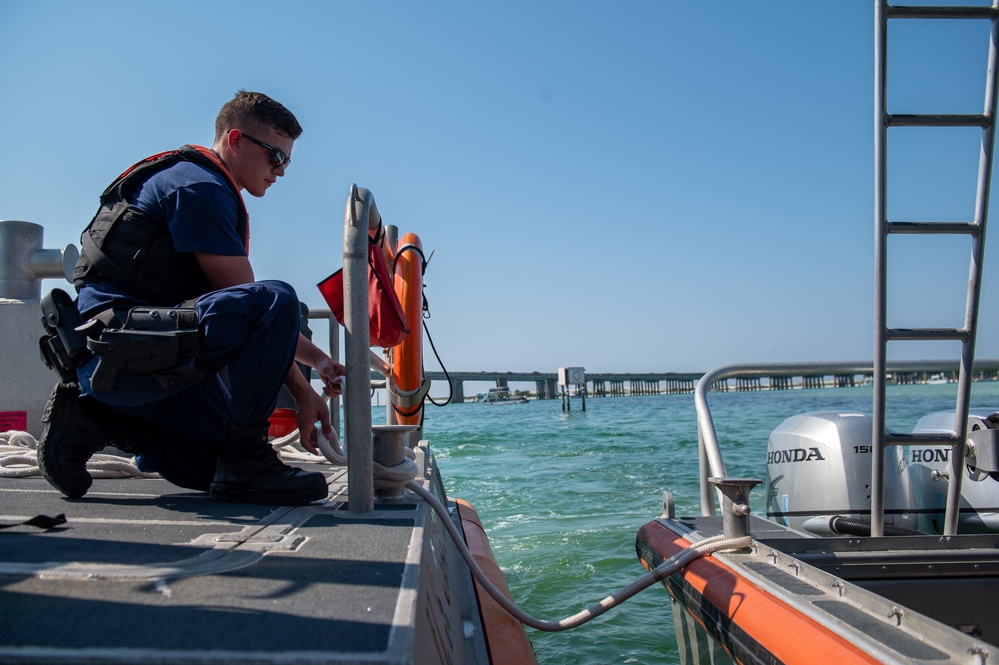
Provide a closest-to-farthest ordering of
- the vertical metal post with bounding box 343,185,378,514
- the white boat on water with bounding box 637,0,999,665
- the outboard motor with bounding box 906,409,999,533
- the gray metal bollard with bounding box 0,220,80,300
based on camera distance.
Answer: the white boat on water with bounding box 637,0,999,665, the vertical metal post with bounding box 343,185,378,514, the outboard motor with bounding box 906,409,999,533, the gray metal bollard with bounding box 0,220,80,300

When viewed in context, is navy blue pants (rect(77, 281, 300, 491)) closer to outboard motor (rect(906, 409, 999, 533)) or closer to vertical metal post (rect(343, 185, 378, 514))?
vertical metal post (rect(343, 185, 378, 514))

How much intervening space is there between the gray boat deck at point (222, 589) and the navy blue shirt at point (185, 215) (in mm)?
573

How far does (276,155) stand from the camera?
224 cm

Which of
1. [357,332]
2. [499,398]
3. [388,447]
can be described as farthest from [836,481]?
[499,398]

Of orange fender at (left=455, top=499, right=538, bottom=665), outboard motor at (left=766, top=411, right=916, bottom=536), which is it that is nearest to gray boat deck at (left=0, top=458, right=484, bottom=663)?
orange fender at (left=455, top=499, right=538, bottom=665)

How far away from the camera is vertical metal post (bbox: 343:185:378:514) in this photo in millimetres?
1702

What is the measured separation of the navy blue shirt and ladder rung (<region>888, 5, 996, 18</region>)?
2.32m

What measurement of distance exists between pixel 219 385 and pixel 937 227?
8.03ft

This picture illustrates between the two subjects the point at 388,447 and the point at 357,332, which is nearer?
the point at 357,332

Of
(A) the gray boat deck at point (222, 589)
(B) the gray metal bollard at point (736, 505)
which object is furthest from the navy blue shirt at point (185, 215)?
(B) the gray metal bollard at point (736, 505)

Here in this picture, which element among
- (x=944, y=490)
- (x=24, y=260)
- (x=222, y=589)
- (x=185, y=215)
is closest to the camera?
(x=222, y=589)

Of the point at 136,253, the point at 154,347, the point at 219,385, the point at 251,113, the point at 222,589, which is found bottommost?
the point at 222,589

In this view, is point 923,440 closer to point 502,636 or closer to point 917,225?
point 917,225

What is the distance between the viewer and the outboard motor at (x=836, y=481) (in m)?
3.23
